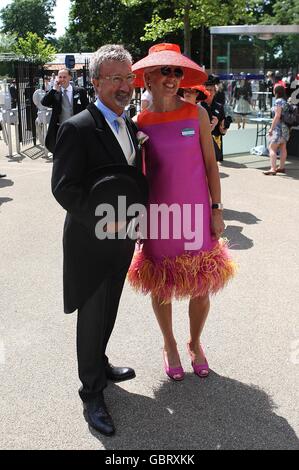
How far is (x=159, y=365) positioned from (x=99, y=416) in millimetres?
689

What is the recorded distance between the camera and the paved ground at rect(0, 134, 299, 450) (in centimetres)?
264

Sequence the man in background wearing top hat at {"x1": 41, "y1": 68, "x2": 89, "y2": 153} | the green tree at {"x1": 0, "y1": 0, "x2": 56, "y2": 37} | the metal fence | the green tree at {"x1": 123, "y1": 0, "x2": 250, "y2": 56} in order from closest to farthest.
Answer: the man in background wearing top hat at {"x1": 41, "y1": 68, "x2": 89, "y2": 153} < the metal fence < the green tree at {"x1": 123, "y1": 0, "x2": 250, "y2": 56} < the green tree at {"x1": 0, "y1": 0, "x2": 56, "y2": 37}

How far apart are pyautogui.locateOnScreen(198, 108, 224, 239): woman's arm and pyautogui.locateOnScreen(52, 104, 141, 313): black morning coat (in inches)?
16.6

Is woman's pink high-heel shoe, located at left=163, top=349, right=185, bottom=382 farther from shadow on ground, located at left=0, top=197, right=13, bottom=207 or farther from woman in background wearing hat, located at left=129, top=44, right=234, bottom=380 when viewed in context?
shadow on ground, located at left=0, top=197, right=13, bottom=207

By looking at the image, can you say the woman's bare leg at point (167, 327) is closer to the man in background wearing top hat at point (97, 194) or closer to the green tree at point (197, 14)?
the man in background wearing top hat at point (97, 194)

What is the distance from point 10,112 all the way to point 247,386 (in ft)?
34.9

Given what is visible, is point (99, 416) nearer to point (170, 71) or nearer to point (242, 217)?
point (170, 71)

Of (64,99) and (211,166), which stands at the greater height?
(64,99)

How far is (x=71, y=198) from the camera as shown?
7.88ft

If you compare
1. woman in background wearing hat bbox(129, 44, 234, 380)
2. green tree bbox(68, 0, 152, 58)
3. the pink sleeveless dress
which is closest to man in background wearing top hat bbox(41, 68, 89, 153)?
woman in background wearing hat bbox(129, 44, 234, 380)

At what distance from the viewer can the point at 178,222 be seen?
114 inches

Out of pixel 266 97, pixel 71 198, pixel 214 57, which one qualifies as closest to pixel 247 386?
pixel 71 198

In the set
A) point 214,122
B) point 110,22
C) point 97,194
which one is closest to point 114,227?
point 97,194

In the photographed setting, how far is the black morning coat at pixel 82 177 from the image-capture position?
7.82 ft
